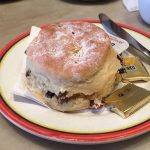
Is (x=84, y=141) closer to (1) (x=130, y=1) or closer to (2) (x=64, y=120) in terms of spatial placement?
(2) (x=64, y=120)

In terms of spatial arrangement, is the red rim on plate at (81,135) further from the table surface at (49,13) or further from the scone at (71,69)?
the table surface at (49,13)

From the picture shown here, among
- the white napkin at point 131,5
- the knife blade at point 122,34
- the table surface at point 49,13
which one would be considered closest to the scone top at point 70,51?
the knife blade at point 122,34

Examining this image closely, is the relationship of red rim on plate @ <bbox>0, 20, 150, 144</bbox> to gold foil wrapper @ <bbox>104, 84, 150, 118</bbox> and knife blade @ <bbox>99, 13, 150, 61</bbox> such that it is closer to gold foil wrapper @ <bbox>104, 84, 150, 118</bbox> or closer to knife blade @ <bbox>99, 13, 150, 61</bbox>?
gold foil wrapper @ <bbox>104, 84, 150, 118</bbox>

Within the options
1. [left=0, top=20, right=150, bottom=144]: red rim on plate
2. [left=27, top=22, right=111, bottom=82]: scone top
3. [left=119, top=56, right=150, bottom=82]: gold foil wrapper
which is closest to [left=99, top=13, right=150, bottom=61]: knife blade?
[left=119, top=56, right=150, bottom=82]: gold foil wrapper

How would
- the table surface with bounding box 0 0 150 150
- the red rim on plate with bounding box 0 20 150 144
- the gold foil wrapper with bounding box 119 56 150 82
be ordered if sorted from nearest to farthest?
the red rim on plate with bounding box 0 20 150 144 → the gold foil wrapper with bounding box 119 56 150 82 → the table surface with bounding box 0 0 150 150

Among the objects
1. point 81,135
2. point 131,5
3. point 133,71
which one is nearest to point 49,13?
point 131,5
